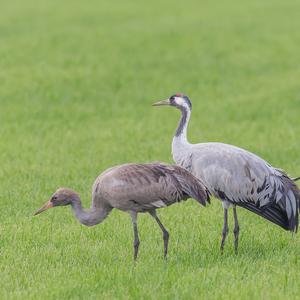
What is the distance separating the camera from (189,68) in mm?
23250

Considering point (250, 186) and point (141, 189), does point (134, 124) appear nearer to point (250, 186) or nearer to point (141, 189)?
point (250, 186)

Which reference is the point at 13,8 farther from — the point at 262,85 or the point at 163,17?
the point at 262,85

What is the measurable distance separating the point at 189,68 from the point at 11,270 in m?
15.4

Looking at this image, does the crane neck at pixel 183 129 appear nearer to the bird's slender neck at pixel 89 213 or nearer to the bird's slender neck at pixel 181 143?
the bird's slender neck at pixel 181 143

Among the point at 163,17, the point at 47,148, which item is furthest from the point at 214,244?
the point at 163,17

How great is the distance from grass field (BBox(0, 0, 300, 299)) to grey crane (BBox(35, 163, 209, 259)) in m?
0.63

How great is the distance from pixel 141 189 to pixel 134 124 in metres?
9.52

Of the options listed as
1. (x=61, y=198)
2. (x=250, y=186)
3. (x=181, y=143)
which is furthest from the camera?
(x=181, y=143)

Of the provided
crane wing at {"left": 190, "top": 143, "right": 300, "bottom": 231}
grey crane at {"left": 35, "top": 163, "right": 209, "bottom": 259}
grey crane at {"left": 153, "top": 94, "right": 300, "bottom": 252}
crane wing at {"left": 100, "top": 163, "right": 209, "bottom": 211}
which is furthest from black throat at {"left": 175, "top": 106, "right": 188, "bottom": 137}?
crane wing at {"left": 100, "top": 163, "right": 209, "bottom": 211}

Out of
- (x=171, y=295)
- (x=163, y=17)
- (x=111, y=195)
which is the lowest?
(x=171, y=295)

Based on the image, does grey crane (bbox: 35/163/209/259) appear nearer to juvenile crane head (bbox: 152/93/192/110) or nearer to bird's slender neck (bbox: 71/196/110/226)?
bird's slender neck (bbox: 71/196/110/226)

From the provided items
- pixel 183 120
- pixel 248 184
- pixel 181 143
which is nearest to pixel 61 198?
pixel 181 143

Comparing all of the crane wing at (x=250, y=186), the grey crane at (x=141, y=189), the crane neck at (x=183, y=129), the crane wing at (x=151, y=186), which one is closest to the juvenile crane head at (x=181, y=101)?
the crane neck at (x=183, y=129)

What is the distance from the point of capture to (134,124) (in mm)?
18062
